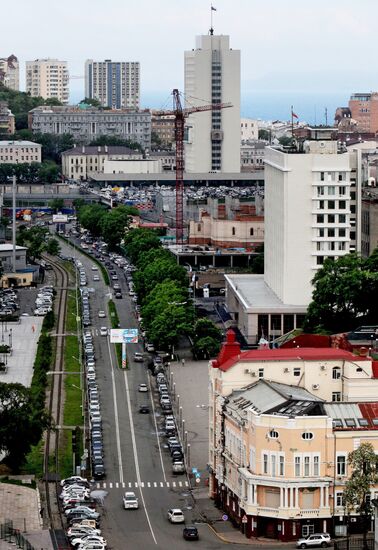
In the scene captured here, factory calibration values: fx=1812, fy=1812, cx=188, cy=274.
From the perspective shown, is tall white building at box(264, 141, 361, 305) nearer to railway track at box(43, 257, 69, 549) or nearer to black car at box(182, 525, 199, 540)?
railway track at box(43, 257, 69, 549)

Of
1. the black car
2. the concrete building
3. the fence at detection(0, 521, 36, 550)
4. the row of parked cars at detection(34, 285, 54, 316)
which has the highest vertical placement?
the concrete building

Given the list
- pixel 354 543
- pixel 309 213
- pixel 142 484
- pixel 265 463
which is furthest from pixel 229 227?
pixel 354 543

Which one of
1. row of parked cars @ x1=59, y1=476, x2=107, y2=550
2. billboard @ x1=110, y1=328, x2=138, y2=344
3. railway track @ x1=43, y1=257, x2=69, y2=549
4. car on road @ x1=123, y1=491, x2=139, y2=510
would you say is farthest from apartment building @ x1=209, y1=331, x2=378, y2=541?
billboard @ x1=110, y1=328, x2=138, y2=344

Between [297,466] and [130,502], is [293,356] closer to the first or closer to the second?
[297,466]

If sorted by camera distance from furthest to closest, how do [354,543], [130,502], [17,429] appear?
[17,429] → [130,502] → [354,543]

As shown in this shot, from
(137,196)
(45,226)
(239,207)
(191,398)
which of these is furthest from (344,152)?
(137,196)

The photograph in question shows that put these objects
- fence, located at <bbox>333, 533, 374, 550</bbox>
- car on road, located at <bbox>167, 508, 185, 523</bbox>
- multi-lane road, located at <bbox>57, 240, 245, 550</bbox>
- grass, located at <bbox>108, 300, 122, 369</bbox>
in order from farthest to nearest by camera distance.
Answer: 1. grass, located at <bbox>108, 300, 122, 369</bbox>
2. car on road, located at <bbox>167, 508, 185, 523</bbox>
3. multi-lane road, located at <bbox>57, 240, 245, 550</bbox>
4. fence, located at <bbox>333, 533, 374, 550</bbox>

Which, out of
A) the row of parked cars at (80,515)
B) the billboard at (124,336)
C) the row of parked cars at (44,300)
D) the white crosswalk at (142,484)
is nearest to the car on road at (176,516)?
the row of parked cars at (80,515)
